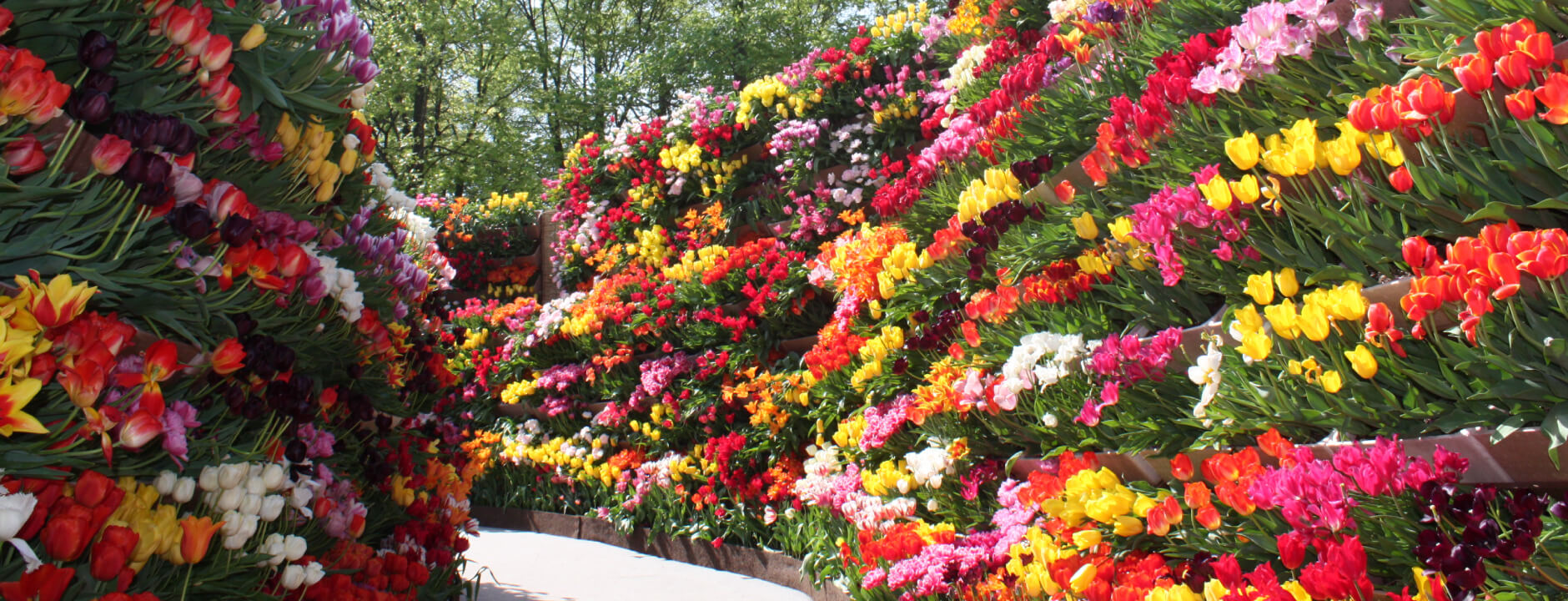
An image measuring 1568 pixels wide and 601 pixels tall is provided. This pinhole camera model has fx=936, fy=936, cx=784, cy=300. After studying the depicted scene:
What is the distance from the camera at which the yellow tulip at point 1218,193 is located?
248cm

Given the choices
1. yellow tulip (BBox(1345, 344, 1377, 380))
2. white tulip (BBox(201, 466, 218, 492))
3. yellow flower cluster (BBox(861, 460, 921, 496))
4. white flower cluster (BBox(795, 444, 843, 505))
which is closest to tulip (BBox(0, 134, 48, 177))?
white tulip (BBox(201, 466, 218, 492))

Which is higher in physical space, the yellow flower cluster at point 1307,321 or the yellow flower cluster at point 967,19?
the yellow flower cluster at point 967,19

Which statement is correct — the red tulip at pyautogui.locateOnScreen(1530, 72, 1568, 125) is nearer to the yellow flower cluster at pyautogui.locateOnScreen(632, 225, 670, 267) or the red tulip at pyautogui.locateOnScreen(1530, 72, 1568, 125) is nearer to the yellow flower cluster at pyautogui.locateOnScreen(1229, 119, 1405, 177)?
the yellow flower cluster at pyautogui.locateOnScreen(1229, 119, 1405, 177)

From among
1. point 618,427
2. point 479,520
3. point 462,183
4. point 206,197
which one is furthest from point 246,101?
point 462,183

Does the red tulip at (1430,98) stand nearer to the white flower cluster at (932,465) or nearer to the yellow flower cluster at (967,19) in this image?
the white flower cluster at (932,465)

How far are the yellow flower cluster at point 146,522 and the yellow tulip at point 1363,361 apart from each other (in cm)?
260

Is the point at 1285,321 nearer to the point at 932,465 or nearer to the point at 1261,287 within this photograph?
the point at 1261,287

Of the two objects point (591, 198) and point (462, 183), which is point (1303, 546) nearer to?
point (591, 198)

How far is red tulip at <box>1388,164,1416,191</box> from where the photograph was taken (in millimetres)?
2109

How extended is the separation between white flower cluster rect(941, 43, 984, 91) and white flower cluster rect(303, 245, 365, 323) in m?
3.50

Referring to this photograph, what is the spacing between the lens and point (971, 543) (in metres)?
3.58

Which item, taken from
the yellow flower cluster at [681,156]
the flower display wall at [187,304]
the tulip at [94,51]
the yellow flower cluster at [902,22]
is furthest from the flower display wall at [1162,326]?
the tulip at [94,51]

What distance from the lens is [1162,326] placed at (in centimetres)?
302

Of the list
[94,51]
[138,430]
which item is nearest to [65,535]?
[138,430]
